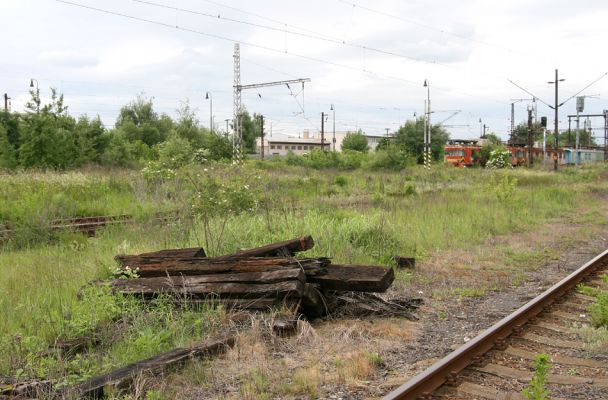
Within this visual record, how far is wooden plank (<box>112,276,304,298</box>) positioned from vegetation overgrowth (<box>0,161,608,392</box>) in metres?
0.19

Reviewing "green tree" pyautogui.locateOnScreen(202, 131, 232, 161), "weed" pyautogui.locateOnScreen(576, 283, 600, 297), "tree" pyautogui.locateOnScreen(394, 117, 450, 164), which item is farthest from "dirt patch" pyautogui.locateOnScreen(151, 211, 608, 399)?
"tree" pyautogui.locateOnScreen(394, 117, 450, 164)

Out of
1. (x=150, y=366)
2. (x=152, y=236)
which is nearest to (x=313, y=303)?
(x=150, y=366)

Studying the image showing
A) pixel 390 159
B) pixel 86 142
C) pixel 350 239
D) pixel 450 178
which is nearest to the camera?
pixel 350 239

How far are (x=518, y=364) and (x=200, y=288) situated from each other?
3.66m

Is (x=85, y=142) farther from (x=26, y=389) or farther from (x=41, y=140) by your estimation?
(x=26, y=389)

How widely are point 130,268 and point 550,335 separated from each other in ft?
17.5

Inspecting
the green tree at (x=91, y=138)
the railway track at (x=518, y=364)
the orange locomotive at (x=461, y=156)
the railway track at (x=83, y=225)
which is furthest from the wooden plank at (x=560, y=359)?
the orange locomotive at (x=461, y=156)

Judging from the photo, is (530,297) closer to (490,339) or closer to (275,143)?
(490,339)

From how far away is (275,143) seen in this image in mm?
165500

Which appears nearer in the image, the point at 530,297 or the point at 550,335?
the point at 550,335

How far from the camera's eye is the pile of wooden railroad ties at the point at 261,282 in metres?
6.78

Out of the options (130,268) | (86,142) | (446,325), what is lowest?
(446,325)

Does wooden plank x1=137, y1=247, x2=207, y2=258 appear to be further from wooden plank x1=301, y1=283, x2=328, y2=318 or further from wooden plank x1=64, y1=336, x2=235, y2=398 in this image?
wooden plank x1=64, y1=336, x2=235, y2=398

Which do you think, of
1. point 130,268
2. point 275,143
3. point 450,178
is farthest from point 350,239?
point 275,143
